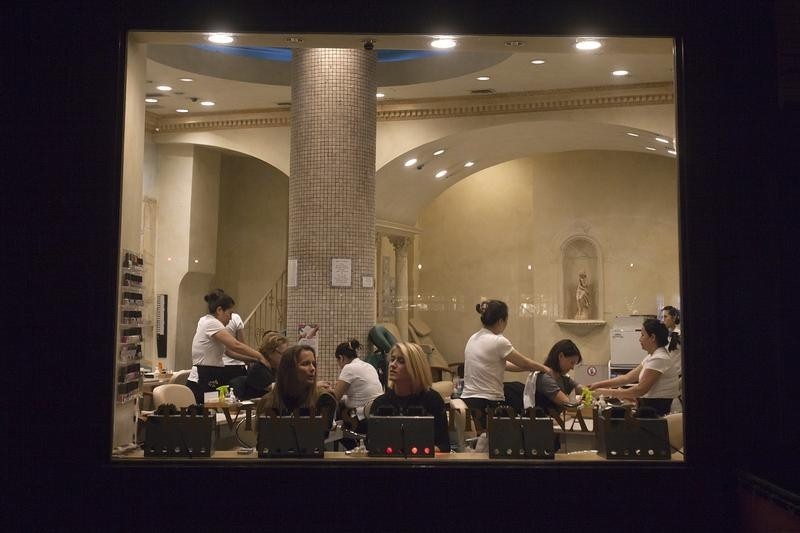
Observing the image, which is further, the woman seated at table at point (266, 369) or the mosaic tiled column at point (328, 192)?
the mosaic tiled column at point (328, 192)

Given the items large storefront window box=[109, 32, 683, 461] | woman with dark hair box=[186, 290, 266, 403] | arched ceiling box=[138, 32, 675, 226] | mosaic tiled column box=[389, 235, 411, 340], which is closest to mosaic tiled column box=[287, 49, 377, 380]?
large storefront window box=[109, 32, 683, 461]

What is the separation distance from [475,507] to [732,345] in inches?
A: 50.4

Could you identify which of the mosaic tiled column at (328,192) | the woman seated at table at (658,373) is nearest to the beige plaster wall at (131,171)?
the woman seated at table at (658,373)

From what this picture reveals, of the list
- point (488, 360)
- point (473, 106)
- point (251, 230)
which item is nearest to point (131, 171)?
point (488, 360)

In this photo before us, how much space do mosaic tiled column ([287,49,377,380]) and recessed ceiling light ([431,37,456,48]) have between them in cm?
443

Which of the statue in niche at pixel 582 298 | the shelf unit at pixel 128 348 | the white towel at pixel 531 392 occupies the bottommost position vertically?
the white towel at pixel 531 392

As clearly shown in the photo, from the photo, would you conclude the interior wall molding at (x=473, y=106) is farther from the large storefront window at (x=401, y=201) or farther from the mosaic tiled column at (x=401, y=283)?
the mosaic tiled column at (x=401, y=283)

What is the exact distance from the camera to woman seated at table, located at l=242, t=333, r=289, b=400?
7223 millimetres

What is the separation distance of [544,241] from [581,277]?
1003 mm

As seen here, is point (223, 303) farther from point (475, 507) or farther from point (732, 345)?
point (732, 345)

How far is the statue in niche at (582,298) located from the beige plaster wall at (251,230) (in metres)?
5.62

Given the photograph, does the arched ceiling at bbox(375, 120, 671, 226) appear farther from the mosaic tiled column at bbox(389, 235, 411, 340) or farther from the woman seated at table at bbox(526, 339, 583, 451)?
the woman seated at table at bbox(526, 339, 583, 451)

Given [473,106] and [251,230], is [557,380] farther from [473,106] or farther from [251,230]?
[251,230]

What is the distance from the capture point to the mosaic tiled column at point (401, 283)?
15.2 m
